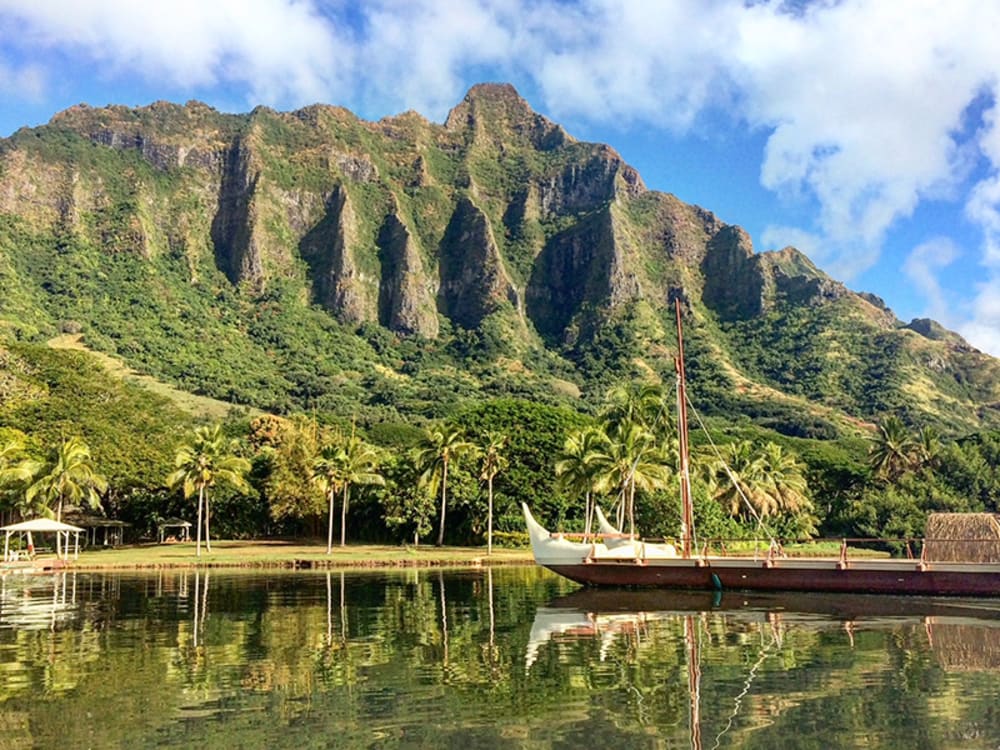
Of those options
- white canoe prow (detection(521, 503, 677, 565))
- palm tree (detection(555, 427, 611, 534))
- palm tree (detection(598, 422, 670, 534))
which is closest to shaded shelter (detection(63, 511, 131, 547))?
palm tree (detection(555, 427, 611, 534))

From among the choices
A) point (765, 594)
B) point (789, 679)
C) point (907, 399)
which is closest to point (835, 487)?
point (765, 594)

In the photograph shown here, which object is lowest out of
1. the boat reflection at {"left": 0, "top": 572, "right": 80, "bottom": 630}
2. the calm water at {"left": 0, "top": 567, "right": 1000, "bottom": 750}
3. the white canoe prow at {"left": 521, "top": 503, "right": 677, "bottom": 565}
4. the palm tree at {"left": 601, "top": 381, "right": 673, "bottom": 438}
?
the boat reflection at {"left": 0, "top": 572, "right": 80, "bottom": 630}

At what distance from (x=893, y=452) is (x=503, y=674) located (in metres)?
82.8

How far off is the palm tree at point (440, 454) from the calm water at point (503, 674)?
39.7m

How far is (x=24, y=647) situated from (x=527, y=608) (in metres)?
15.6

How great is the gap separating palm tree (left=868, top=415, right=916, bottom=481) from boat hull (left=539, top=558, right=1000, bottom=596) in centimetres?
6059

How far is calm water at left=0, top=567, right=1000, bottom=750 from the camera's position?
1242 centimetres

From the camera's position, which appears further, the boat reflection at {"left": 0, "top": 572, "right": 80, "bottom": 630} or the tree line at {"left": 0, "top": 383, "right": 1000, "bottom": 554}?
the tree line at {"left": 0, "top": 383, "right": 1000, "bottom": 554}

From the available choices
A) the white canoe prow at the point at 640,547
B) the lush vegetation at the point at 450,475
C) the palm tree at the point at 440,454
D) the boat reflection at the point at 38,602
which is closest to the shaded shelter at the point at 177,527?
the lush vegetation at the point at 450,475

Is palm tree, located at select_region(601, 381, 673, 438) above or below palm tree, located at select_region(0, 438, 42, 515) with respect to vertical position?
above

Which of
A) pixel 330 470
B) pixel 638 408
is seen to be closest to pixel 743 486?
pixel 638 408

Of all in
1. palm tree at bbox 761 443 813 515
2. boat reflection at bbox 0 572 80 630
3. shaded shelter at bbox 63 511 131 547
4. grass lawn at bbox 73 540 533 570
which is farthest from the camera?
palm tree at bbox 761 443 813 515

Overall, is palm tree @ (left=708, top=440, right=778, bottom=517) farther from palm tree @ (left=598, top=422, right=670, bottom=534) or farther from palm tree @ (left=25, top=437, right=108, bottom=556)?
palm tree @ (left=25, top=437, right=108, bottom=556)

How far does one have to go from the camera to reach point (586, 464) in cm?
5659
